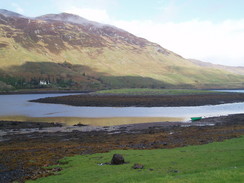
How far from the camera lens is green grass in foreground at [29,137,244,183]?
15.4m

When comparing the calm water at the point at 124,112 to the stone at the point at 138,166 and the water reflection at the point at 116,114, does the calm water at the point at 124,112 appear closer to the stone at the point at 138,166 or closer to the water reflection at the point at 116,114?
the water reflection at the point at 116,114

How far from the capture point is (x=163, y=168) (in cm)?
2041

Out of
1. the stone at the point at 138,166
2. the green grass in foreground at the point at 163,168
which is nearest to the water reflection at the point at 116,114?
the green grass in foreground at the point at 163,168

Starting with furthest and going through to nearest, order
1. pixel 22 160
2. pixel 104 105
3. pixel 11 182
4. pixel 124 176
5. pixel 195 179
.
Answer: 1. pixel 104 105
2. pixel 22 160
3. pixel 11 182
4. pixel 124 176
5. pixel 195 179

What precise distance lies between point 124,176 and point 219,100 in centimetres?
11827

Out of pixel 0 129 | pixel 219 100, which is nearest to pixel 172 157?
pixel 0 129

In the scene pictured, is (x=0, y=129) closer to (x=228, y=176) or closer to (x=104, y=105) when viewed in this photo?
(x=228, y=176)

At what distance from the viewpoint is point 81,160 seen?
989 inches

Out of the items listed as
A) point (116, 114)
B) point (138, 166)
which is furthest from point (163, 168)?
point (116, 114)

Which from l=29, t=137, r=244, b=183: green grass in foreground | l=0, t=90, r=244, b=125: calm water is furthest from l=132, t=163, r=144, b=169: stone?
l=0, t=90, r=244, b=125: calm water

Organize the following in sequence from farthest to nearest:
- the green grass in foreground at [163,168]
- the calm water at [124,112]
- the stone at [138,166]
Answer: the calm water at [124,112], the stone at [138,166], the green grass in foreground at [163,168]

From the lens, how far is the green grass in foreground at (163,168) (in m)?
15.4

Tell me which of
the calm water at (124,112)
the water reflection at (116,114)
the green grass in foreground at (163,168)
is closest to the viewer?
the green grass in foreground at (163,168)

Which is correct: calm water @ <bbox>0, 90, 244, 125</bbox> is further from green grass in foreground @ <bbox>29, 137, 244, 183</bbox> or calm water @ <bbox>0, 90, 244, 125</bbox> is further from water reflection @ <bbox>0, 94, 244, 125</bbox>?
green grass in foreground @ <bbox>29, 137, 244, 183</bbox>
